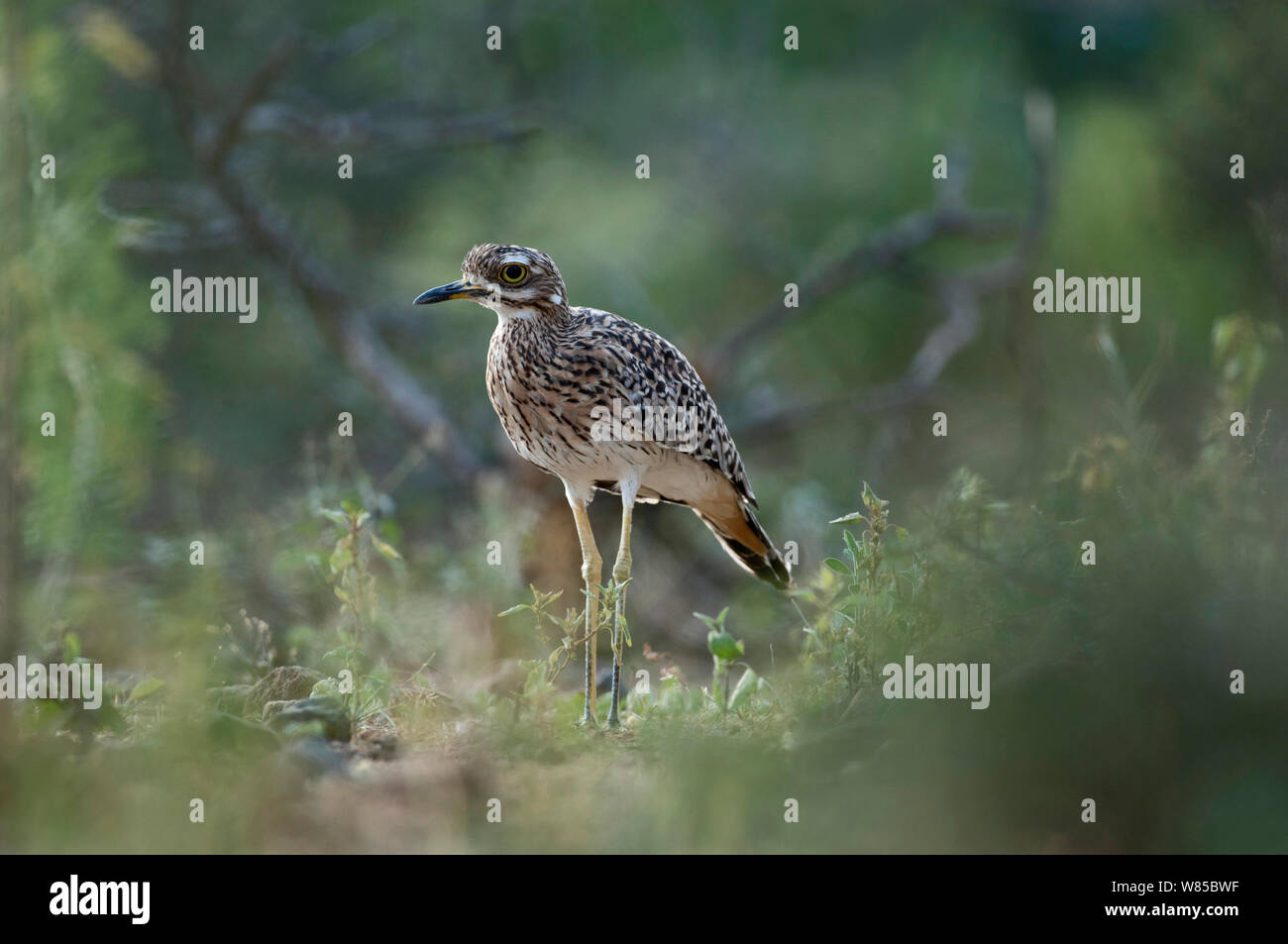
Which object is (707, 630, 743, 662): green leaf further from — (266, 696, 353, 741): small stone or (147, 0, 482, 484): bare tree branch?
(147, 0, 482, 484): bare tree branch

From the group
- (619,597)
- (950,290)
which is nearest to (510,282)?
(619,597)

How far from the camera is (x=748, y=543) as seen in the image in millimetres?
6496

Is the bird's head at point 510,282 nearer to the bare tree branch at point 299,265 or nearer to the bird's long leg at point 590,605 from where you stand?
the bird's long leg at point 590,605

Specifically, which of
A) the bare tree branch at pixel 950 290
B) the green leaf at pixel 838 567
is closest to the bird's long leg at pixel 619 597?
the green leaf at pixel 838 567

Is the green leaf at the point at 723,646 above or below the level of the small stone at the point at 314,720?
above

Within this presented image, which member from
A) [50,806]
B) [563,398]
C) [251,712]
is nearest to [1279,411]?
[563,398]

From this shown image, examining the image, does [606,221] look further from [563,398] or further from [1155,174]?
[563,398]

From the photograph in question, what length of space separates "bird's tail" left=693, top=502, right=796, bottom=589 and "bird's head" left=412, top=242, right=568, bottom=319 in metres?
1.28

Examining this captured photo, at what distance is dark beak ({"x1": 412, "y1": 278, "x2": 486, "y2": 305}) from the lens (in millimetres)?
5633

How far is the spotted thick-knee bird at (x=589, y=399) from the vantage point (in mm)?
5695

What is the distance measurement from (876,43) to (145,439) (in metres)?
11.8

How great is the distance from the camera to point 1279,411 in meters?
7.46

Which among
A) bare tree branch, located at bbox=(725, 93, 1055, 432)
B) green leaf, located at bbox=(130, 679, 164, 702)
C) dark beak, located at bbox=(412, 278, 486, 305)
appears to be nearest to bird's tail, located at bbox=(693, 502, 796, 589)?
dark beak, located at bbox=(412, 278, 486, 305)

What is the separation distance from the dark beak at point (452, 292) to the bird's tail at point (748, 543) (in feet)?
4.94
